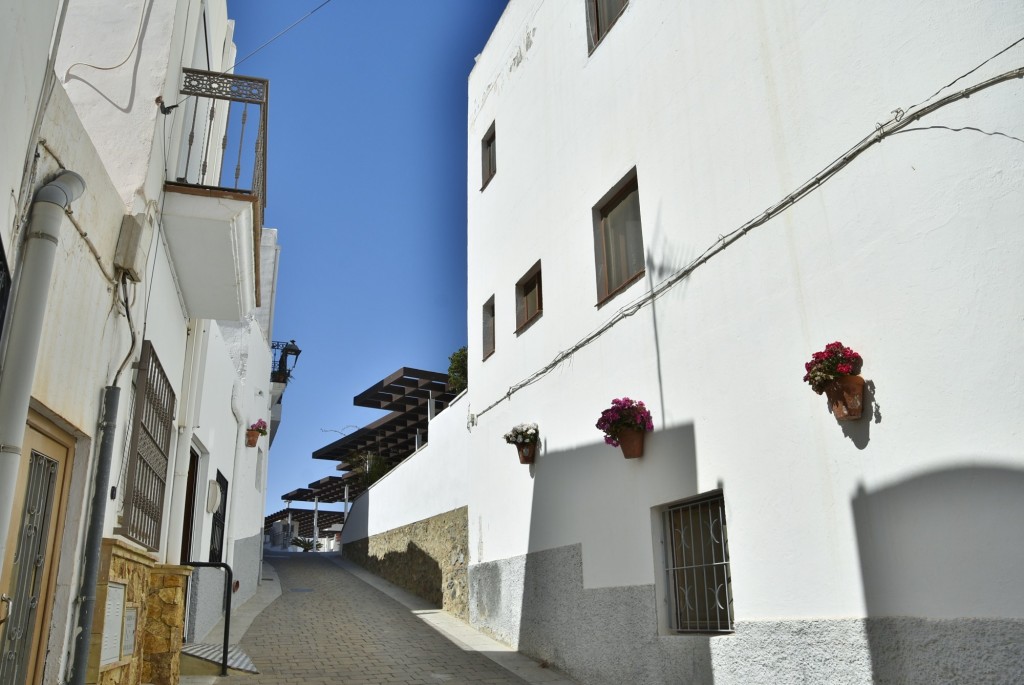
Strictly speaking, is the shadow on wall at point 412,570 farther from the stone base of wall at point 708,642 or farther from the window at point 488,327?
the window at point 488,327

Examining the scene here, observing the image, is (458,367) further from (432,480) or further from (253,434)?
(253,434)

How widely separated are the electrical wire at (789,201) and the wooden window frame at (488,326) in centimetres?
242

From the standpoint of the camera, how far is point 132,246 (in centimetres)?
520

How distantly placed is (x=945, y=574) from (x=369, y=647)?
6.76 metres

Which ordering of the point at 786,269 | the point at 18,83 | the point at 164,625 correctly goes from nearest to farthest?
the point at 18,83 → the point at 786,269 → the point at 164,625

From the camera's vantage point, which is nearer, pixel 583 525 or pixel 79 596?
pixel 79 596

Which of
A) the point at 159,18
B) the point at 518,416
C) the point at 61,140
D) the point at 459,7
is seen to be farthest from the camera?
the point at 459,7

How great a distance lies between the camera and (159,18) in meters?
5.90

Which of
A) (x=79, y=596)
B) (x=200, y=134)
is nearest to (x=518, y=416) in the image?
(x=200, y=134)

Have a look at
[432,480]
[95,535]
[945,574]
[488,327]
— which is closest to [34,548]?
[95,535]

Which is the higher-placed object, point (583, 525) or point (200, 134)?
point (200, 134)

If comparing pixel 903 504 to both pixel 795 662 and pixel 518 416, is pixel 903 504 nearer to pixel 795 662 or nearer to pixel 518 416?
pixel 795 662

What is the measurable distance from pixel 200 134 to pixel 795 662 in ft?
24.6

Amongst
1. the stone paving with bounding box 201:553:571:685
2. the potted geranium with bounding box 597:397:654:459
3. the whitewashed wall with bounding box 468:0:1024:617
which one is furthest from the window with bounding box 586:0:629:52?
the stone paving with bounding box 201:553:571:685
